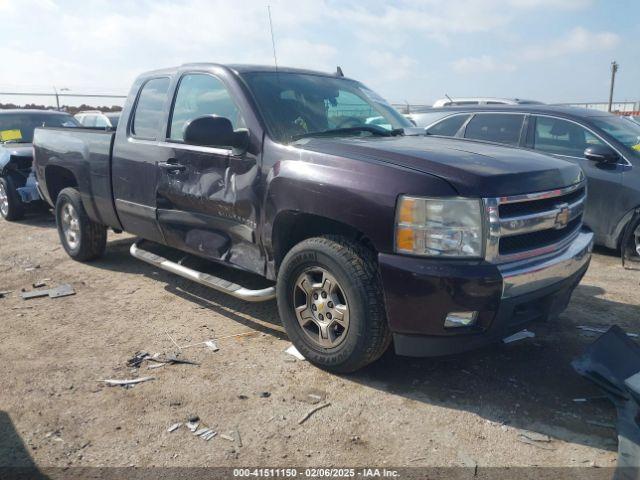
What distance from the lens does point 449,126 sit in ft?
23.5

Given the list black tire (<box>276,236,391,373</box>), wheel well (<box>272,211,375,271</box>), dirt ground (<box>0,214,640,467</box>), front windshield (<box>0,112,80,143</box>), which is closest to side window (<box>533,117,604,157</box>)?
dirt ground (<box>0,214,640,467</box>)

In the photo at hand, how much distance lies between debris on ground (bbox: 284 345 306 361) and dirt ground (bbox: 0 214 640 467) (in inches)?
2.1

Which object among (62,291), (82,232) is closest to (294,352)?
(62,291)

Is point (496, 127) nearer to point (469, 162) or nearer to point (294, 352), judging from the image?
point (469, 162)

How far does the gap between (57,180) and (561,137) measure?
6.00 m

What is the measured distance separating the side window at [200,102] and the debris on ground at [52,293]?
6.31 ft

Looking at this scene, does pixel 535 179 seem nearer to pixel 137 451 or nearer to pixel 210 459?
pixel 210 459

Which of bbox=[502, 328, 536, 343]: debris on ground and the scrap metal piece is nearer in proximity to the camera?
bbox=[502, 328, 536, 343]: debris on ground

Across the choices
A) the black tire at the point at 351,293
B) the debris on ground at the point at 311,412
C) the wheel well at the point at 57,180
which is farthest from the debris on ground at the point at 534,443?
the wheel well at the point at 57,180

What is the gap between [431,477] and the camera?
2.48 metres

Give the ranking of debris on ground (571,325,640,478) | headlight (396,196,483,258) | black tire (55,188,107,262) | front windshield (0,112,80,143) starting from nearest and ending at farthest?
debris on ground (571,325,640,478), headlight (396,196,483,258), black tire (55,188,107,262), front windshield (0,112,80,143)

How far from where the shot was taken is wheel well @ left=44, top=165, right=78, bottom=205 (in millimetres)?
6160

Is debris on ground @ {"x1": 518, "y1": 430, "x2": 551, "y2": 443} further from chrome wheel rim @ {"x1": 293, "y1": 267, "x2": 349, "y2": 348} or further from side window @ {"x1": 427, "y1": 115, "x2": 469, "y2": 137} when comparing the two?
side window @ {"x1": 427, "y1": 115, "x2": 469, "y2": 137}

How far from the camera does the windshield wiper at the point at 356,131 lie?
3684 mm
